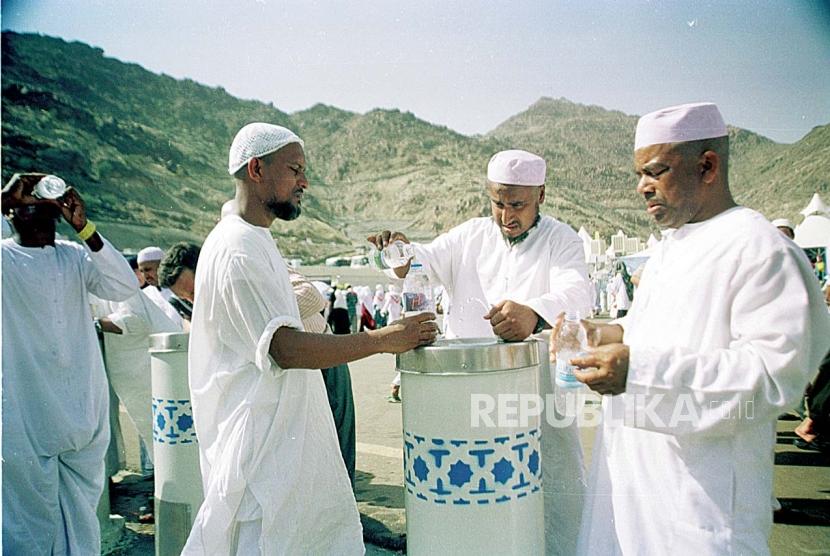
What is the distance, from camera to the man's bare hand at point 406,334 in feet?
6.28

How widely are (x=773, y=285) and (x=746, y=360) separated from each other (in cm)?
19

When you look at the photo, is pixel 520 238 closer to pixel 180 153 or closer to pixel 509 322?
pixel 509 322

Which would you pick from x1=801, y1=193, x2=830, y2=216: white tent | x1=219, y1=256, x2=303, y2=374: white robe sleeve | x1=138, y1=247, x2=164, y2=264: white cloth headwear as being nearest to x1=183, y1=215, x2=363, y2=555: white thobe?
x1=219, y1=256, x2=303, y2=374: white robe sleeve

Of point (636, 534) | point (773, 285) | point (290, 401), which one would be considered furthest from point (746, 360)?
point (290, 401)

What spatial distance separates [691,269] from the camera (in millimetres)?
1702

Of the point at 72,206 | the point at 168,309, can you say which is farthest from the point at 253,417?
the point at 168,309

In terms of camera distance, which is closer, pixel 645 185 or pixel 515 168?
pixel 645 185

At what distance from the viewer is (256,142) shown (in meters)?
2.19

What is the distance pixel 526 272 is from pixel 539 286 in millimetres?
91

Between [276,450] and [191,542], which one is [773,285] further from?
[191,542]

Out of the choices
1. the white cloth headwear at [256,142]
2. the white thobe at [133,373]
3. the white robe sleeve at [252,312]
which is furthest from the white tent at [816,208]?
the white robe sleeve at [252,312]

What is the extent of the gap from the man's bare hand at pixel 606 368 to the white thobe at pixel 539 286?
775 millimetres

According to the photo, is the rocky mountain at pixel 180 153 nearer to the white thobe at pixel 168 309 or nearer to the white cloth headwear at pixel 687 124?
the white thobe at pixel 168 309

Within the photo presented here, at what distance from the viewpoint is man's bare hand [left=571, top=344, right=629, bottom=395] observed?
1593 millimetres
